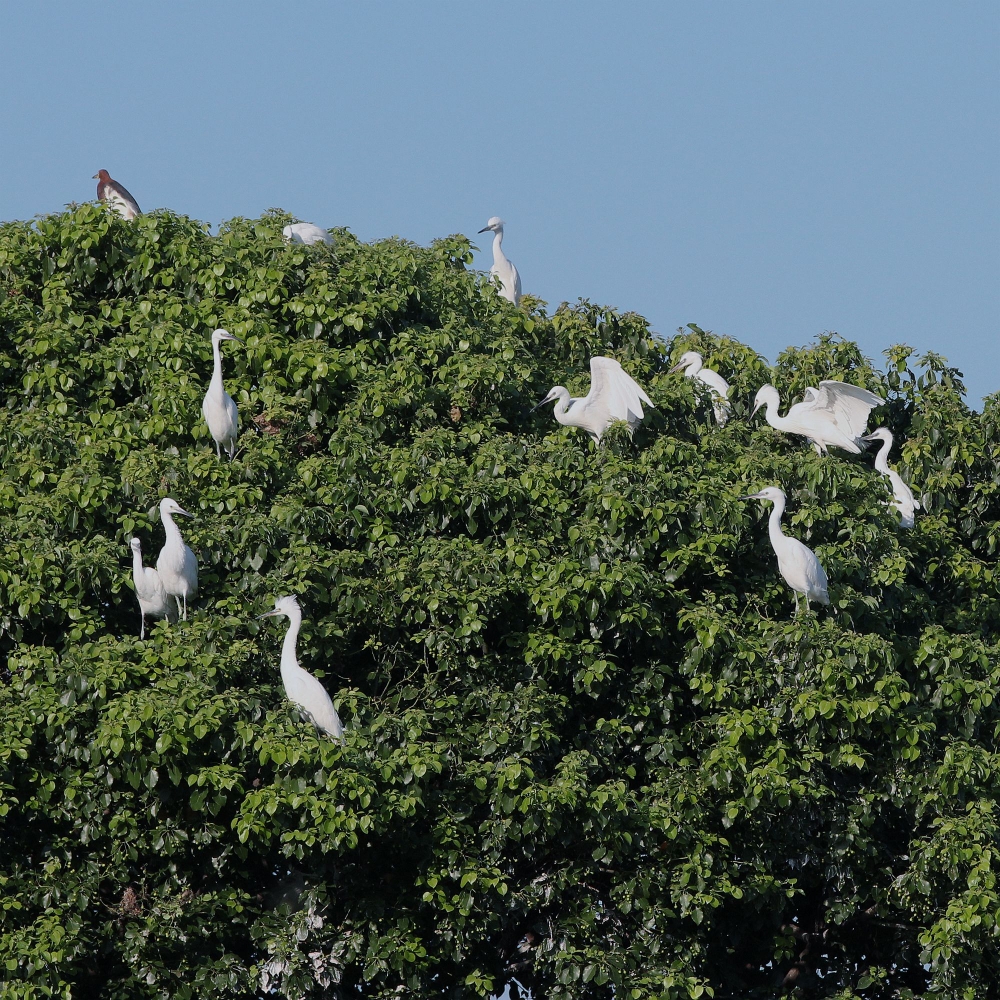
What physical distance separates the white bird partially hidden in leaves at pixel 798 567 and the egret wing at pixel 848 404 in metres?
1.84

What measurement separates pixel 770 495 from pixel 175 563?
3921mm

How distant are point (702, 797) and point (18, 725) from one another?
4.04m

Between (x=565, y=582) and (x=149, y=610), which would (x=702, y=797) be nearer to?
(x=565, y=582)

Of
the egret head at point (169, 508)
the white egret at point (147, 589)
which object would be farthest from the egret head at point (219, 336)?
the white egret at point (147, 589)

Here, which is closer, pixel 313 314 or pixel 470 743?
pixel 470 743

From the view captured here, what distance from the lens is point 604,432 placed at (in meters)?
12.7

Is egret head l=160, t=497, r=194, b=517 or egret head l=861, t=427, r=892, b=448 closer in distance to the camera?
egret head l=160, t=497, r=194, b=517

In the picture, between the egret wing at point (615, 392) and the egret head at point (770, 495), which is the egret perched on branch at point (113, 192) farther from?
the egret head at point (770, 495)

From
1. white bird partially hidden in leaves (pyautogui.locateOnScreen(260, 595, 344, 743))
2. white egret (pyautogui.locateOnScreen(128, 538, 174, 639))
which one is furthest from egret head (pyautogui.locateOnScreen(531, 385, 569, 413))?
white egret (pyautogui.locateOnScreen(128, 538, 174, 639))

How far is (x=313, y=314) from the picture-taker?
503 inches

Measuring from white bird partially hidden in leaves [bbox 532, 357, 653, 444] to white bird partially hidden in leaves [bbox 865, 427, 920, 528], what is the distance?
1.92m

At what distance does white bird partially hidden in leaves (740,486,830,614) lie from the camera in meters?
11.5

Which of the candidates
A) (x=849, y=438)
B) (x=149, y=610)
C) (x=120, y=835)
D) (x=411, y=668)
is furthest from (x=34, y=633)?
(x=849, y=438)

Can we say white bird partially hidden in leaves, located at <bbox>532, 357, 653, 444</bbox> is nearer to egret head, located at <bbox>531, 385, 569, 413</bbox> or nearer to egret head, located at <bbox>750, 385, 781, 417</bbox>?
egret head, located at <bbox>531, 385, 569, 413</bbox>
